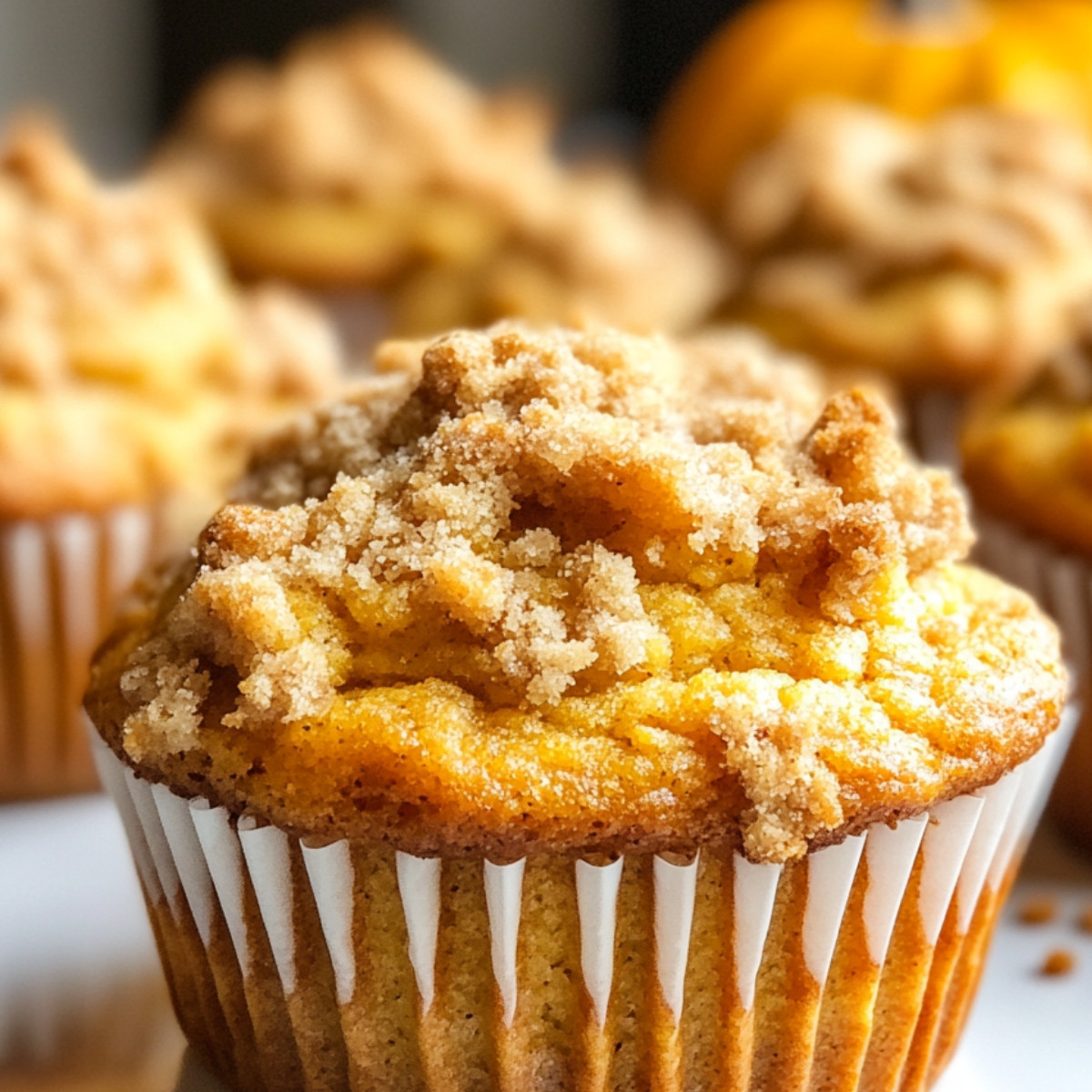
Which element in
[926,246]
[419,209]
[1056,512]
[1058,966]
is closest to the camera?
[1058,966]

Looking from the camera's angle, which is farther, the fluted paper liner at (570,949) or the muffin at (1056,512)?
the muffin at (1056,512)

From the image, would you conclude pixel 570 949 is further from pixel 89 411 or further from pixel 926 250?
pixel 926 250

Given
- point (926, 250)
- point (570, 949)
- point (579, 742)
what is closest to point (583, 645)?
point (579, 742)

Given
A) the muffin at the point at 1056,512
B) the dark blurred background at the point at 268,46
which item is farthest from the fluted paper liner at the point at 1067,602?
the dark blurred background at the point at 268,46

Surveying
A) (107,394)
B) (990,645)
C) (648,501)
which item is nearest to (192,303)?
(107,394)

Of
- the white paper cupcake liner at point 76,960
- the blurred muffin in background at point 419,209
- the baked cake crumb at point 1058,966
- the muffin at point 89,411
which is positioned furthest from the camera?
the blurred muffin in background at point 419,209

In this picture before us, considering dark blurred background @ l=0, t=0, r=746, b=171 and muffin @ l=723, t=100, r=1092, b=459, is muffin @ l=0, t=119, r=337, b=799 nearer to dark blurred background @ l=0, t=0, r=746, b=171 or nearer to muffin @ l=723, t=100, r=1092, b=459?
muffin @ l=723, t=100, r=1092, b=459

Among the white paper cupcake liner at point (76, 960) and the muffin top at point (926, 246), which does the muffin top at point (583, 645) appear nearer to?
the white paper cupcake liner at point (76, 960)

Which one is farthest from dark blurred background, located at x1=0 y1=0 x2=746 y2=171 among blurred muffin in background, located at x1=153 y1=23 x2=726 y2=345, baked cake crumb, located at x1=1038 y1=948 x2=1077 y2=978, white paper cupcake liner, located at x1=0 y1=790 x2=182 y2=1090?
baked cake crumb, located at x1=1038 y1=948 x2=1077 y2=978
